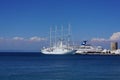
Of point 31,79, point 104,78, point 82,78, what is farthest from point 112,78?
point 31,79

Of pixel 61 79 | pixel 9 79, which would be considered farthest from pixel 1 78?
pixel 61 79

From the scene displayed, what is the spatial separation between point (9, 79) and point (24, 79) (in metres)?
2.21

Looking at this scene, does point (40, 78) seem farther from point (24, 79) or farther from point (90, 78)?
point (90, 78)

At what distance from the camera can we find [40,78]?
173 feet

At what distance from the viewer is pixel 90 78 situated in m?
53.5

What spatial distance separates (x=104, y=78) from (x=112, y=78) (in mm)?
1299

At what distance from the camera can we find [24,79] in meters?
50.7

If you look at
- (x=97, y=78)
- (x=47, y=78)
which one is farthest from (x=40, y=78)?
(x=97, y=78)

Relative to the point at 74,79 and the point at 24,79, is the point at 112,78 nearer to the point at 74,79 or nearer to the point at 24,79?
the point at 74,79

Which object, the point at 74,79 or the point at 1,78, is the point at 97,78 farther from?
the point at 1,78

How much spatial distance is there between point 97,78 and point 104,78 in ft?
3.55

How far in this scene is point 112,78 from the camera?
52.8m

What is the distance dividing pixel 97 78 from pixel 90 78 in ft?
3.58

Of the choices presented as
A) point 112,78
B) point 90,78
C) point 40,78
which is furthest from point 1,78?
point 112,78
